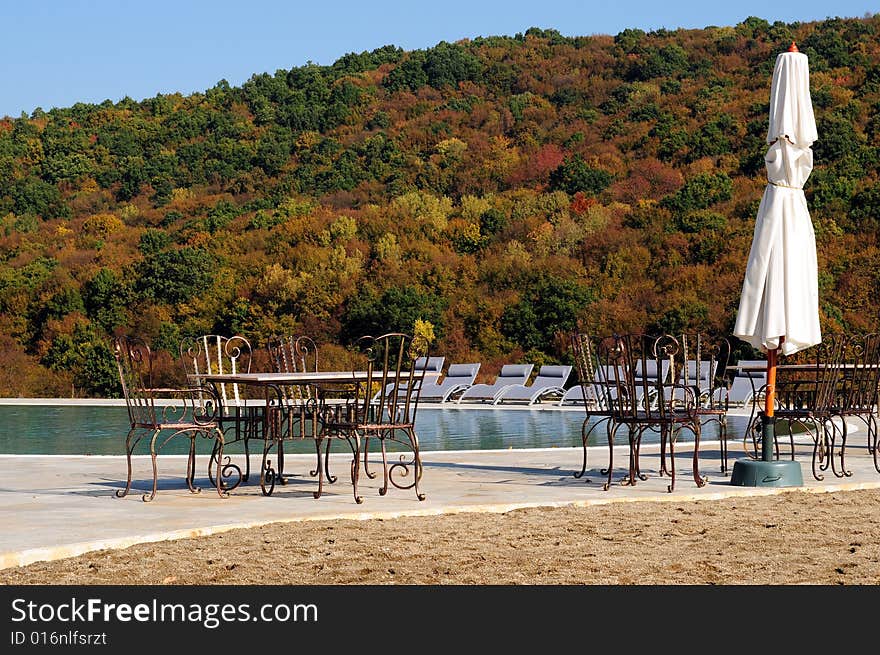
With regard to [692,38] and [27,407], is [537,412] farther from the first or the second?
[692,38]

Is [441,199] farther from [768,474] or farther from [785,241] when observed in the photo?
[768,474]

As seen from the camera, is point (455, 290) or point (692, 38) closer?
point (455, 290)

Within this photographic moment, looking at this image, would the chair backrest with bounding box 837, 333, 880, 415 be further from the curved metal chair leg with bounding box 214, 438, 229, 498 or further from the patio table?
the curved metal chair leg with bounding box 214, 438, 229, 498

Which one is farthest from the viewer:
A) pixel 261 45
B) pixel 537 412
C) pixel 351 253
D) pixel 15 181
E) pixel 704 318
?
pixel 15 181

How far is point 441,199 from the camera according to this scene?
32875 millimetres

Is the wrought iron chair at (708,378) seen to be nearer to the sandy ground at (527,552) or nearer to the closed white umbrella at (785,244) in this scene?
the closed white umbrella at (785,244)

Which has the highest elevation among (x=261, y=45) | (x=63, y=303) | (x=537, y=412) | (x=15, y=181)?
(x=261, y=45)

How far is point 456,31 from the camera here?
43531 millimetres

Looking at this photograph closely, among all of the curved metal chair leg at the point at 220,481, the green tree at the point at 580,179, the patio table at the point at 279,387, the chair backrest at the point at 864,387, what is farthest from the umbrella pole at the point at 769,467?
the green tree at the point at 580,179

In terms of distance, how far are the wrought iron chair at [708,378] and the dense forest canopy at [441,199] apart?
3.32 metres

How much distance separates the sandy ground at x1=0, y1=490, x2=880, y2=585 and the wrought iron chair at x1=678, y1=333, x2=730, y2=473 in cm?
134

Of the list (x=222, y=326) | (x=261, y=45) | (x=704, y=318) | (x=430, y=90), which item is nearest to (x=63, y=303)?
(x=222, y=326)

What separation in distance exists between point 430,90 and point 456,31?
2.59 meters

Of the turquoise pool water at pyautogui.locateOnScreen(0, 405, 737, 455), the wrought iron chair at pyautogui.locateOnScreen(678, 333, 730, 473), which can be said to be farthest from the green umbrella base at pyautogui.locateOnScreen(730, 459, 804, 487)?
the turquoise pool water at pyautogui.locateOnScreen(0, 405, 737, 455)
